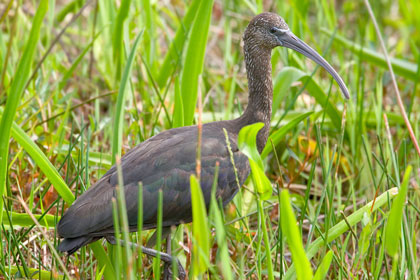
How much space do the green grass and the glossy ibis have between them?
2.9 inches

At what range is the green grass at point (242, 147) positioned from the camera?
7.07 feet

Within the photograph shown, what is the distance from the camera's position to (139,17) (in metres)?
4.11

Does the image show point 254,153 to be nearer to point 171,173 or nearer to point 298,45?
point 171,173

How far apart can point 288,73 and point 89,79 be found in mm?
1525

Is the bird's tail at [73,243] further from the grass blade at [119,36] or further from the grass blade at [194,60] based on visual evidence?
the grass blade at [119,36]

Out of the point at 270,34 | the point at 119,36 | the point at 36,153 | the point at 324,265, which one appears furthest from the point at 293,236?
the point at 119,36

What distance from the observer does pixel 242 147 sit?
1991 mm

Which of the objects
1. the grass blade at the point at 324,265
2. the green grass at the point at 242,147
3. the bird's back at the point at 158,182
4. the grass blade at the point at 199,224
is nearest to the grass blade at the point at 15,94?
the green grass at the point at 242,147

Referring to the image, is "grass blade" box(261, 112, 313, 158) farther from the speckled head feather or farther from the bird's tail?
the bird's tail

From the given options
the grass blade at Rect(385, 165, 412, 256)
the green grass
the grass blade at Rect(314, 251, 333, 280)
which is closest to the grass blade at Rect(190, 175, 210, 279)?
the green grass

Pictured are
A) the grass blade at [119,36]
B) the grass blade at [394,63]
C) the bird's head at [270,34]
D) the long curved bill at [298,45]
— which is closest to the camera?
the long curved bill at [298,45]

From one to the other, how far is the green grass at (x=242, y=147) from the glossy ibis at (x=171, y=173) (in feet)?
0.24

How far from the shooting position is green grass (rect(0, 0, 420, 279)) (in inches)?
84.8

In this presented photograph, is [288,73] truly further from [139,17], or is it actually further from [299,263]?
[299,263]
